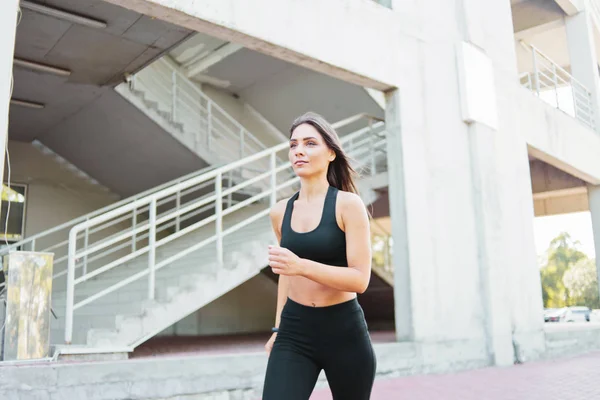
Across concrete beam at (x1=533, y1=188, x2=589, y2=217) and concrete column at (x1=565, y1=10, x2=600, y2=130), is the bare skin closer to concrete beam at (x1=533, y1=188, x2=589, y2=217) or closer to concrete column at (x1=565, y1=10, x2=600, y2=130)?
concrete column at (x1=565, y1=10, x2=600, y2=130)

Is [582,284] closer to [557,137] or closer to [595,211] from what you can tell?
[595,211]

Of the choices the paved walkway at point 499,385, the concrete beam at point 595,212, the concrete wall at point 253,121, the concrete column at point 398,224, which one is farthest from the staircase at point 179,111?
the concrete beam at point 595,212

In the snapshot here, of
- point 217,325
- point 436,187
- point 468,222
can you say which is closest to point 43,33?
point 436,187

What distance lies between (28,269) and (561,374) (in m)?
6.25

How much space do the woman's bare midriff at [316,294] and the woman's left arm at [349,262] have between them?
0.13m

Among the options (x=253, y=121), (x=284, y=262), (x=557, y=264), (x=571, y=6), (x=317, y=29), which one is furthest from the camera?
(x=557, y=264)

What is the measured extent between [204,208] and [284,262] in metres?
7.42

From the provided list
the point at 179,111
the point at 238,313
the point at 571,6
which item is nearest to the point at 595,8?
the point at 571,6

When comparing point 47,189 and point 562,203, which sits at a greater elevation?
point 562,203

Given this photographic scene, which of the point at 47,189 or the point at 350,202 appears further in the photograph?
the point at 47,189

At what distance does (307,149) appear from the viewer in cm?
237

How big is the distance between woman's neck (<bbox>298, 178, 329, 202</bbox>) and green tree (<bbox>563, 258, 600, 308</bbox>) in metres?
61.5

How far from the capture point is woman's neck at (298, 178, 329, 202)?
8.05ft

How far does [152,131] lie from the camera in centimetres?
1027
